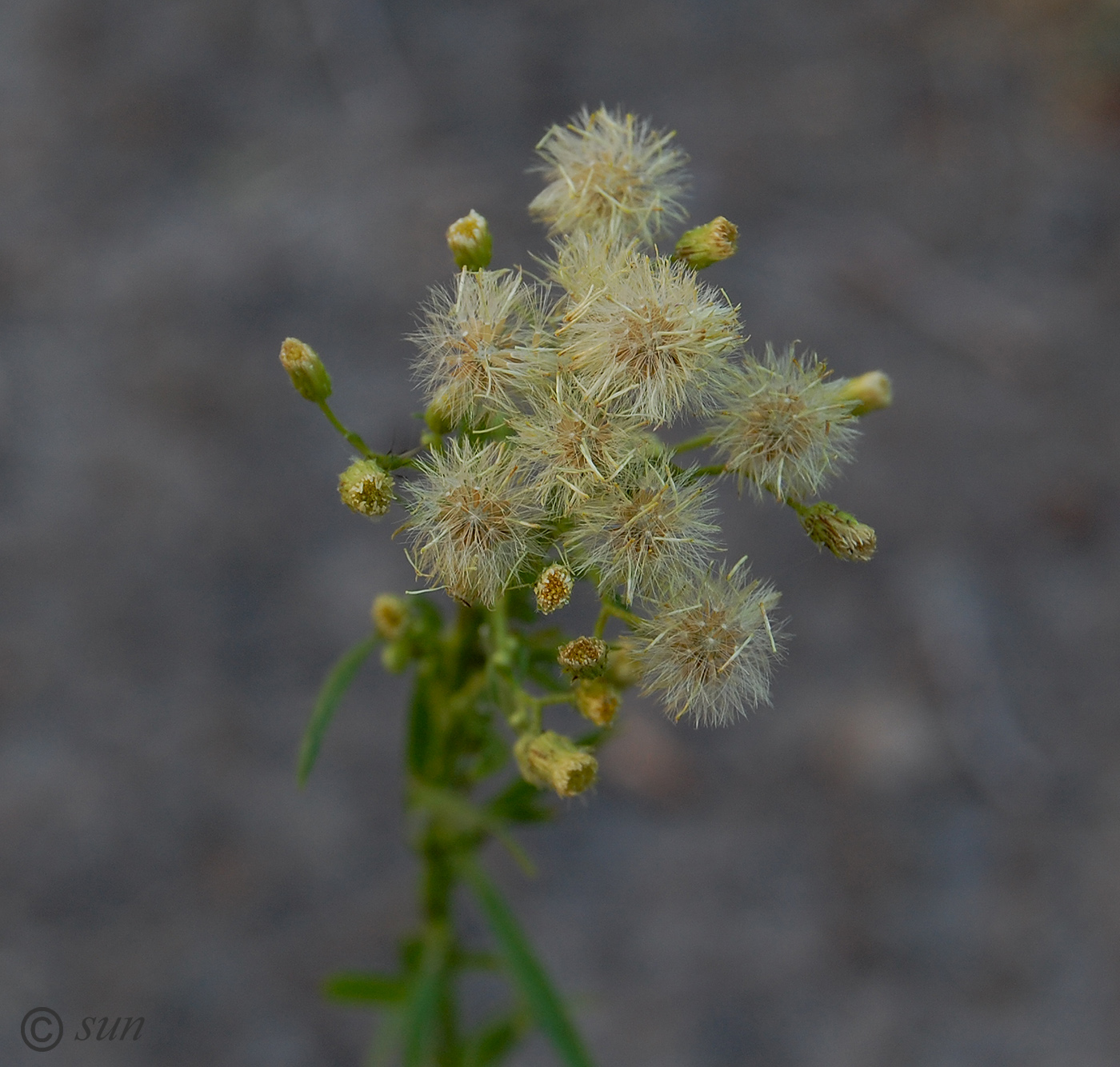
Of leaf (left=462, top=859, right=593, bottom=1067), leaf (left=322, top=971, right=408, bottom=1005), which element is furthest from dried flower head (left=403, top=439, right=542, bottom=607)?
leaf (left=322, top=971, right=408, bottom=1005)

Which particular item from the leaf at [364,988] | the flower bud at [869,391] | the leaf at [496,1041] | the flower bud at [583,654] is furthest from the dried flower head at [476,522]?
the leaf at [496,1041]

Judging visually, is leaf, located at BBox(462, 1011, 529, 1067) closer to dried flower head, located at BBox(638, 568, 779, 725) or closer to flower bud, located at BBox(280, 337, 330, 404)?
dried flower head, located at BBox(638, 568, 779, 725)

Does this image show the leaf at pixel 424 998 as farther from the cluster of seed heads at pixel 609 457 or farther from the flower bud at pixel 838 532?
the flower bud at pixel 838 532

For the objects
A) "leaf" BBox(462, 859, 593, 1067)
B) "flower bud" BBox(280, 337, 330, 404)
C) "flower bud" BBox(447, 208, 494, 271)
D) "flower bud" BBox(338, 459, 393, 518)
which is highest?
"flower bud" BBox(447, 208, 494, 271)

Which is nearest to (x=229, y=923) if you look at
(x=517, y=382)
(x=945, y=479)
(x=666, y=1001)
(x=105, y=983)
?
(x=105, y=983)

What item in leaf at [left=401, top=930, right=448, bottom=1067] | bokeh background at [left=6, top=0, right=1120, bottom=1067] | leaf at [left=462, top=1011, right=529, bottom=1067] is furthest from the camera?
→ bokeh background at [left=6, top=0, right=1120, bottom=1067]

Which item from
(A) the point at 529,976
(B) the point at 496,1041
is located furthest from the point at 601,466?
(B) the point at 496,1041

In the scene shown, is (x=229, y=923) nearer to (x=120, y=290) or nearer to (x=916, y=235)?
(x=120, y=290)
